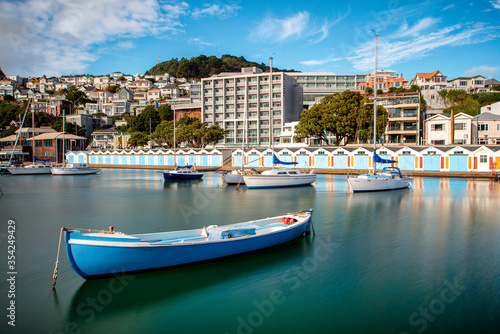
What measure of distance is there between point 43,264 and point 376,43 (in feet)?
111

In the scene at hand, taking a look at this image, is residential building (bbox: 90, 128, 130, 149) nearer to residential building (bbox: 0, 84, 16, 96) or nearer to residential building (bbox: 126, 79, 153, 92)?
residential building (bbox: 126, 79, 153, 92)

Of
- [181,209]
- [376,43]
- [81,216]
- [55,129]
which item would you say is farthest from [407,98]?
[55,129]

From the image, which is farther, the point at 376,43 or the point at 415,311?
the point at 376,43

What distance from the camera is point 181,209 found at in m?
25.7

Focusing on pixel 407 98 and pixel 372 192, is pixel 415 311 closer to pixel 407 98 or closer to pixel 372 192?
pixel 372 192

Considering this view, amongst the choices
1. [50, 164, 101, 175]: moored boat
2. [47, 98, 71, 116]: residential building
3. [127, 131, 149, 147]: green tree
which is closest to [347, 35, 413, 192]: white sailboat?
[50, 164, 101, 175]: moored boat

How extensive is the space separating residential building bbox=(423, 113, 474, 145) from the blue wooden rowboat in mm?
58287

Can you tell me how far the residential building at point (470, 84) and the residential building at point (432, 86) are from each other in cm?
298

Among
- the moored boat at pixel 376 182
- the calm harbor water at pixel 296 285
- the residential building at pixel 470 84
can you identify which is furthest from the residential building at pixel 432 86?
the calm harbor water at pixel 296 285

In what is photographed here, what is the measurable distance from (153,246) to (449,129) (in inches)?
2528

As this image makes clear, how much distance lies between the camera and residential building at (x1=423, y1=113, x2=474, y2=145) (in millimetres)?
61375

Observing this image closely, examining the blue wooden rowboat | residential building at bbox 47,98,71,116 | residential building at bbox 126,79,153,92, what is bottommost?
the blue wooden rowboat

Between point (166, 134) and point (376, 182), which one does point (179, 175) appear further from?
point (166, 134)

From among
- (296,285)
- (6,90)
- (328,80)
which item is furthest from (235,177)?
(6,90)
